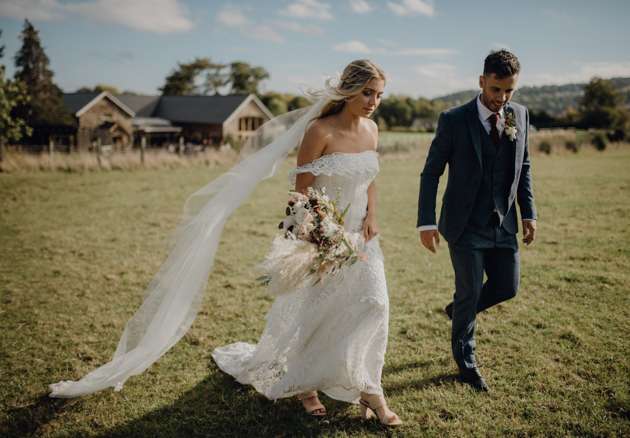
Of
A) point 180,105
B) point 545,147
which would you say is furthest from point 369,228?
point 180,105

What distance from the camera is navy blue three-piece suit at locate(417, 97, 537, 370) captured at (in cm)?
309

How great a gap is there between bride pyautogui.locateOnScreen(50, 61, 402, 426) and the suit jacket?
495 millimetres

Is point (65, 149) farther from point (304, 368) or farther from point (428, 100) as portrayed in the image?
point (428, 100)

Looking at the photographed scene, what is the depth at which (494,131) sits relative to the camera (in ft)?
10.1

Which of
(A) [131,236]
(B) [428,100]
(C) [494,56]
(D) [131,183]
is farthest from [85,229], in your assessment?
(B) [428,100]

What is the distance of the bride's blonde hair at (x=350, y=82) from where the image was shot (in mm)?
2984

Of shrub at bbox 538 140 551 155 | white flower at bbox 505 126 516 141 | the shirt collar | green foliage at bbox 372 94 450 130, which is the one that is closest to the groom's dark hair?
the shirt collar

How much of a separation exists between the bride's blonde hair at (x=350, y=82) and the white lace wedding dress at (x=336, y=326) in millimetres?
476

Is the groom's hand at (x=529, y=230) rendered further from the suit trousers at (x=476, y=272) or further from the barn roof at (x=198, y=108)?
the barn roof at (x=198, y=108)

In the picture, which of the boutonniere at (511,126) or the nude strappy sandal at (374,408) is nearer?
the nude strappy sandal at (374,408)

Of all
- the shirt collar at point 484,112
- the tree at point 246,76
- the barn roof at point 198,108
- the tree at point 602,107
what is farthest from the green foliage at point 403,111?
the shirt collar at point 484,112

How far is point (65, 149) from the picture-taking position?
20656 mm

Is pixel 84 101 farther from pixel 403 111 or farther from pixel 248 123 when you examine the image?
pixel 403 111

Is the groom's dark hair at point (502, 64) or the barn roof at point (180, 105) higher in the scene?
the barn roof at point (180, 105)
